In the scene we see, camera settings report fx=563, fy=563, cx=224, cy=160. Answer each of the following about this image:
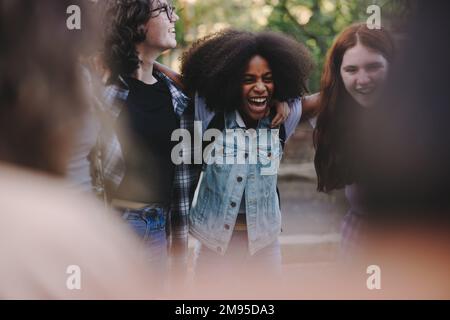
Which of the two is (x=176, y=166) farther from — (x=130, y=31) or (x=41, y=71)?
(x=41, y=71)

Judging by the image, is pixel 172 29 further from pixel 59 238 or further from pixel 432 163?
pixel 432 163

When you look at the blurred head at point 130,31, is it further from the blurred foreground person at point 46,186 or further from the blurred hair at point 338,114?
the blurred hair at point 338,114

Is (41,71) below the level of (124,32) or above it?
below

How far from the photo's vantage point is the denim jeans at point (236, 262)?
2566mm

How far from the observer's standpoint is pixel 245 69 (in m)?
2.48

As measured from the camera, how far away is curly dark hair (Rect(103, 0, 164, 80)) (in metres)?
2.42

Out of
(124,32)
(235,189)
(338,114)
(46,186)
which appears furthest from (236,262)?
(124,32)

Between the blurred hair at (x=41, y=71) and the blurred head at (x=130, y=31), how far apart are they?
0.11m

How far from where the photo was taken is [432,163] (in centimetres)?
268

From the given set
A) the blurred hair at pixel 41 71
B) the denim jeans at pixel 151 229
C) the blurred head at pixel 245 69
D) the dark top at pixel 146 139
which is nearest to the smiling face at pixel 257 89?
the blurred head at pixel 245 69

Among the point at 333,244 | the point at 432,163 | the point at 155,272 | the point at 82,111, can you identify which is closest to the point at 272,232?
the point at 333,244

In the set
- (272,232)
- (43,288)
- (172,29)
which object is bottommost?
(43,288)

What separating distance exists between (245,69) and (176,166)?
53cm

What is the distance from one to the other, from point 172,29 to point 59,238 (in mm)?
1075
